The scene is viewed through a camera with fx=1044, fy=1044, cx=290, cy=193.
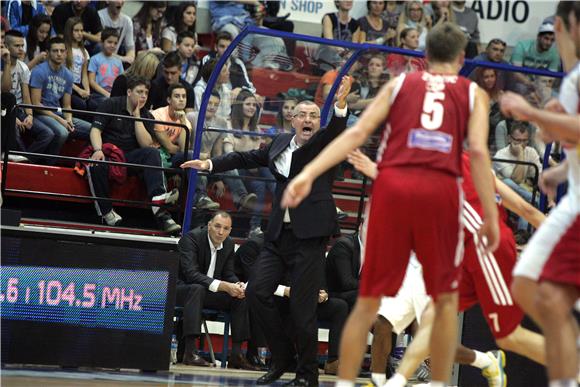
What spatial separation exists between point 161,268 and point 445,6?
901 cm

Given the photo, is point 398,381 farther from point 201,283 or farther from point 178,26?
point 178,26

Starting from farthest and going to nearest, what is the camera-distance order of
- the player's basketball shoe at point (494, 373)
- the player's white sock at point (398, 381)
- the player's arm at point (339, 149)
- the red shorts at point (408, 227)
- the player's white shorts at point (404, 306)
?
the player's white shorts at point (404, 306) < the player's basketball shoe at point (494, 373) < the player's white sock at point (398, 381) < the red shorts at point (408, 227) < the player's arm at point (339, 149)

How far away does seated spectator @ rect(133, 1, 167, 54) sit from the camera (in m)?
14.5

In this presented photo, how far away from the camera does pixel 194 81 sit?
1327 centimetres

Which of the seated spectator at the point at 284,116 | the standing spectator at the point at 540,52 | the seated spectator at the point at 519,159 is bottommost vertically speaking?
the seated spectator at the point at 519,159

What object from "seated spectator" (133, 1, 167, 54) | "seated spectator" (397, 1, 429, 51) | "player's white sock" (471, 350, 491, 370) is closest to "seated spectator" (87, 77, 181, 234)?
"seated spectator" (133, 1, 167, 54)

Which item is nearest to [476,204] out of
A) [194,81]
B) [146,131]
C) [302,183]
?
[302,183]

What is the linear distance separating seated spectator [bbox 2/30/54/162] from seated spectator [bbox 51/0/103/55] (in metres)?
1.54

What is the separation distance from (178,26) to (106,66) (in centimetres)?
157

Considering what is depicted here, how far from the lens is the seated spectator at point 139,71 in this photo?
1244 centimetres

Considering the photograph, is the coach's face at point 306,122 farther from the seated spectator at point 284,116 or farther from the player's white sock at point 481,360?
the player's white sock at point 481,360

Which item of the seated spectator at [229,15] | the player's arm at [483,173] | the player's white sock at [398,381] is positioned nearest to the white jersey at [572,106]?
the player's arm at [483,173]

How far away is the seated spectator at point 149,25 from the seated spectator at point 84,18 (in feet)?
2.13

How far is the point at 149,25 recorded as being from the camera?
48.4ft
